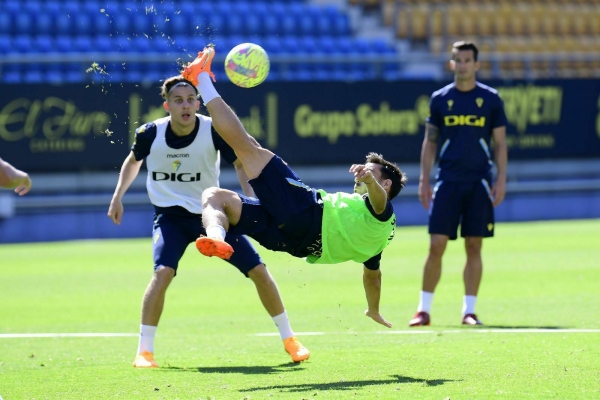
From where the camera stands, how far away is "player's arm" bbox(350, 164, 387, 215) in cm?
714

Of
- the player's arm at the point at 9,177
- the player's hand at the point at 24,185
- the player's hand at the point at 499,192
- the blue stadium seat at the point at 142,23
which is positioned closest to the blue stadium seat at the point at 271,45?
the blue stadium seat at the point at 142,23

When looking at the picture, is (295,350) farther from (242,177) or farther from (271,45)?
(271,45)

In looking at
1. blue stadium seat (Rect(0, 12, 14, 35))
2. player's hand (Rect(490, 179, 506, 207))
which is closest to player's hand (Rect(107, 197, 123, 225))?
player's hand (Rect(490, 179, 506, 207))

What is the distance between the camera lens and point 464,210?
10805mm

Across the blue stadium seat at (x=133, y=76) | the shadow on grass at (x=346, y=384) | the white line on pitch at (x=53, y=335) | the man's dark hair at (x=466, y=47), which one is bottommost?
the white line on pitch at (x=53, y=335)

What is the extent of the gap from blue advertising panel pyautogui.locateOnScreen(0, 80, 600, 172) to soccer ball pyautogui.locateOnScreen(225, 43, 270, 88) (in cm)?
1056

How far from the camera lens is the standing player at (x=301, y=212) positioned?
7707mm

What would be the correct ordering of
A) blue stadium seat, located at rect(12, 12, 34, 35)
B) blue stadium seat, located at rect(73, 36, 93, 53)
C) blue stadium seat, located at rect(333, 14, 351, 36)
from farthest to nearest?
blue stadium seat, located at rect(333, 14, 351, 36) < blue stadium seat, located at rect(12, 12, 34, 35) < blue stadium seat, located at rect(73, 36, 93, 53)

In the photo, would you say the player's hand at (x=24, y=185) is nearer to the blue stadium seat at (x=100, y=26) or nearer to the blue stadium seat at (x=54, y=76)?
the blue stadium seat at (x=54, y=76)

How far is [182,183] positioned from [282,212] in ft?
4.20

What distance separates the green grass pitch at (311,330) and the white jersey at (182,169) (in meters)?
1.34

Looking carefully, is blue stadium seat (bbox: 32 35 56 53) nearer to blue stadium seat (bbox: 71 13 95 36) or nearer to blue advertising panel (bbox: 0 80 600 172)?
blue stadium seat (bbox: 71 13 95 36)

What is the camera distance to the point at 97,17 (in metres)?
23.0

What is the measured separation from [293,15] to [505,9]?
5859 mm
